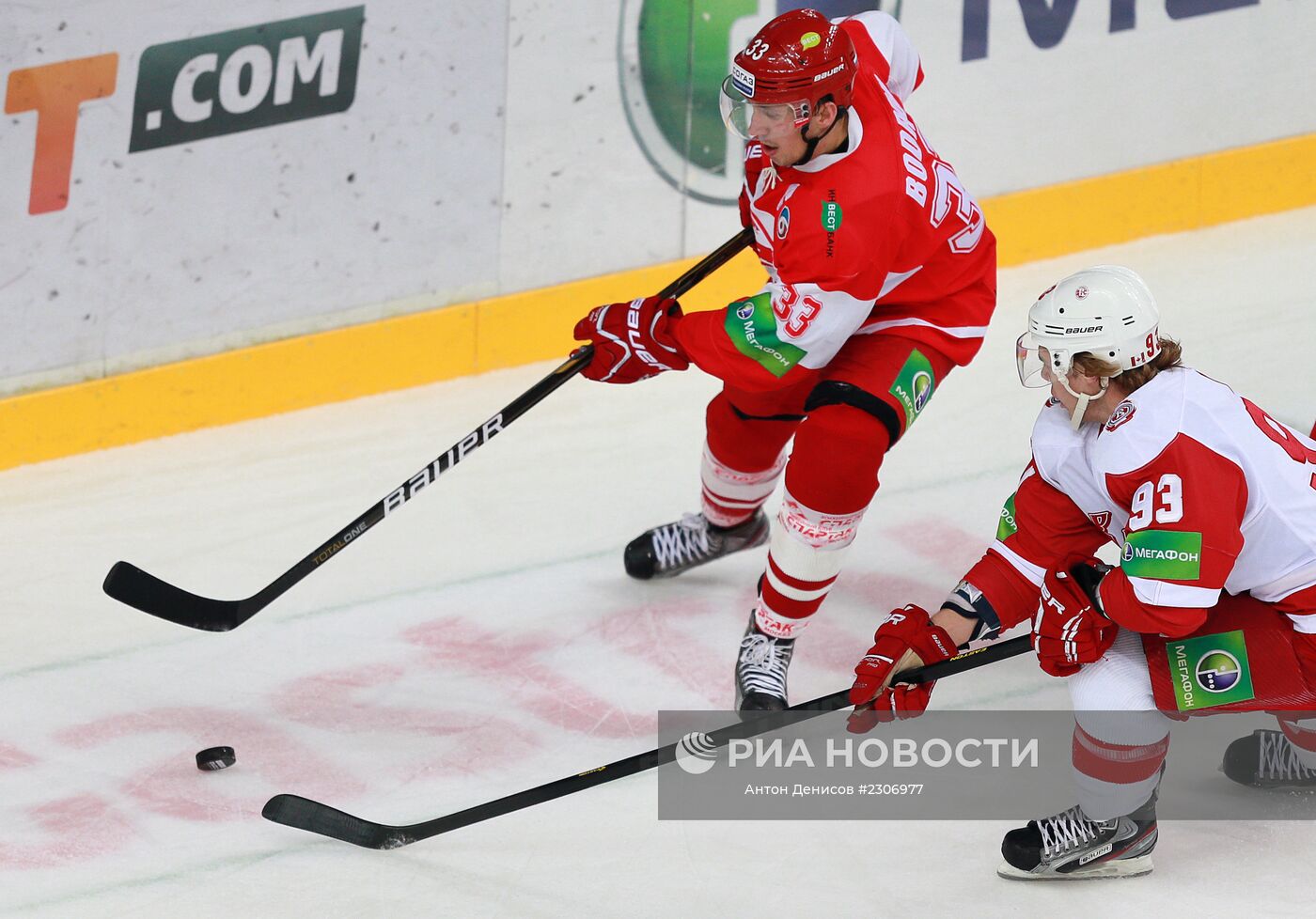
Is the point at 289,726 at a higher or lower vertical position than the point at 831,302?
lower

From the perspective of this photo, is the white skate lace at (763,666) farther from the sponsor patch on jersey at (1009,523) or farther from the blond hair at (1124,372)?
the blond hair at (1124,372)

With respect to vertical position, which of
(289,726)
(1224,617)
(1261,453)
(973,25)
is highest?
(973,25)

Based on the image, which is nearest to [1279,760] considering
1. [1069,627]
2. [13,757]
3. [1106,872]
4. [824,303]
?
[1106,872]

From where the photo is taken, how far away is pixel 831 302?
9.52ft

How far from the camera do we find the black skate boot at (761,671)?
312 cm

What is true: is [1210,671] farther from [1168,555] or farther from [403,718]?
[403,718]

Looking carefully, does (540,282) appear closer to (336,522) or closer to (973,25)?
(336,522)

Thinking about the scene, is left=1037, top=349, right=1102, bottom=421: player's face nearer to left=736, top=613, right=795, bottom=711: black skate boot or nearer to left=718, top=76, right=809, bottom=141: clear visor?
left=718, top=76, right=809, bottom=141: clear visor

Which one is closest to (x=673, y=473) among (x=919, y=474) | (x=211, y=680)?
(x=919, y=474)

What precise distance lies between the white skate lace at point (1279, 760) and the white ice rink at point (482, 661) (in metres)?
0.10

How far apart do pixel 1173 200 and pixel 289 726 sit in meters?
3.09

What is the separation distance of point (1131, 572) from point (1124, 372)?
10.9 inches

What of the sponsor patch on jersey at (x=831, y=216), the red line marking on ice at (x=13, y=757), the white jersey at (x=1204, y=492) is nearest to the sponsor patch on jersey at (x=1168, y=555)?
the white jersey at (x=1204, y=492)

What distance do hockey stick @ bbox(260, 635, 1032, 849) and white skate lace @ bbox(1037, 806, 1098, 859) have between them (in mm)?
245
